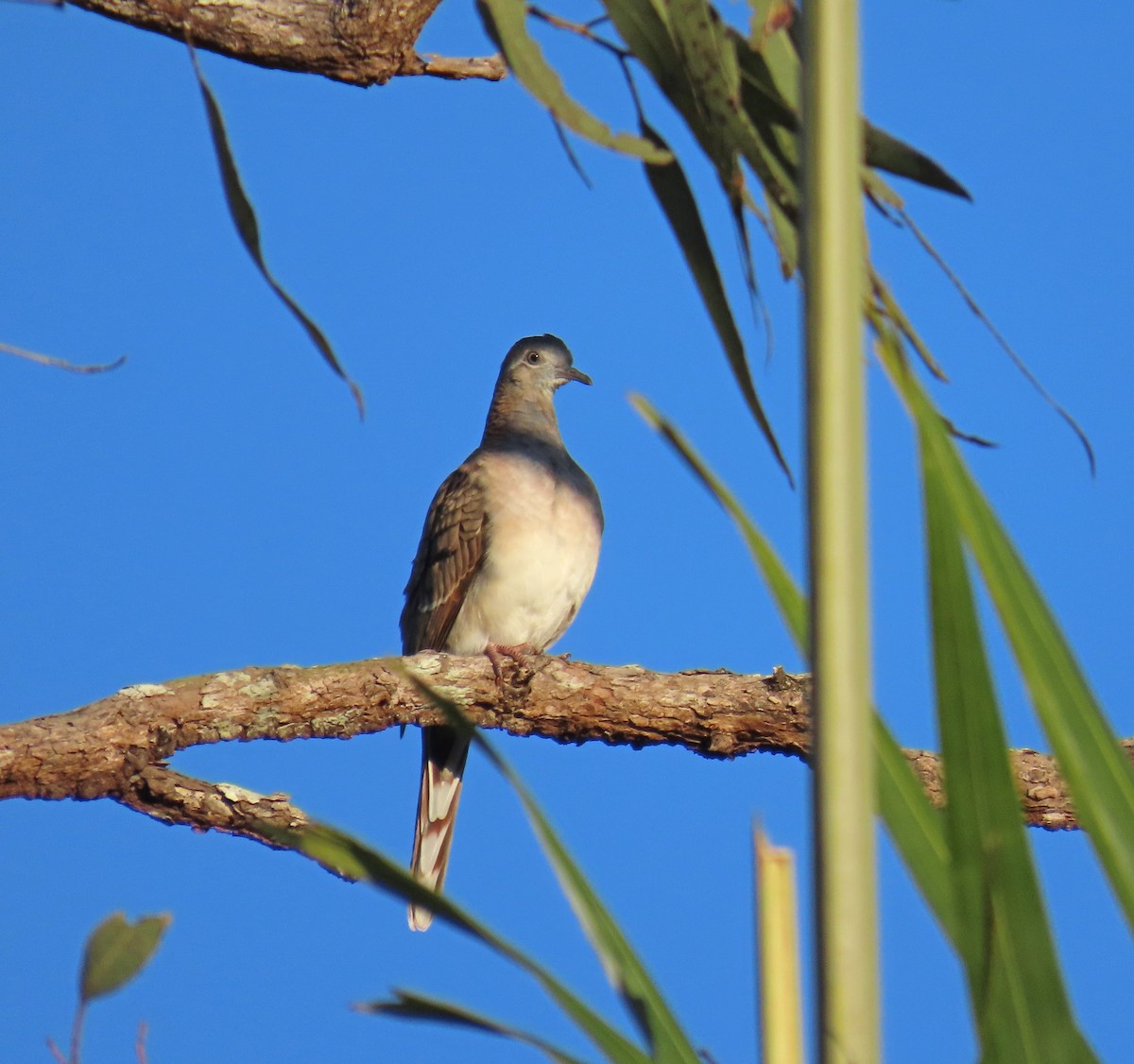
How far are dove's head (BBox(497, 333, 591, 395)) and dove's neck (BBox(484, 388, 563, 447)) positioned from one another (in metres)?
0.03

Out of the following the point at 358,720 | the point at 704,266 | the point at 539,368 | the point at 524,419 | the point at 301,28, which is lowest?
the point at 704,266

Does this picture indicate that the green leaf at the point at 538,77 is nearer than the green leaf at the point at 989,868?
No

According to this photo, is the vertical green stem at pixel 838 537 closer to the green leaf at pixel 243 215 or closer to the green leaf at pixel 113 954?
the green leaf at pixel 113 954

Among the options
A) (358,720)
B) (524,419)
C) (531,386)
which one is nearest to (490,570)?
(524,419)

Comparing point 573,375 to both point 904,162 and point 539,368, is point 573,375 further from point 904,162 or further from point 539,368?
point 904,162

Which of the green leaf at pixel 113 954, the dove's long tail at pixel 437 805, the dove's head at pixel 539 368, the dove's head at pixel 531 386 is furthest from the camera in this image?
the dove's head at pixel 539 368

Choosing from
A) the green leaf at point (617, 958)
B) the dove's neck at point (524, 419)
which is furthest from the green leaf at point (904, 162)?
the dove's neck at point (524, 419)

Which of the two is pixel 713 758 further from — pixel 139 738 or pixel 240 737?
pixel 139 738

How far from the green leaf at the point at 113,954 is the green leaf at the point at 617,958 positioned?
426mm

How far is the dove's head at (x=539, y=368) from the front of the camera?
6285mm

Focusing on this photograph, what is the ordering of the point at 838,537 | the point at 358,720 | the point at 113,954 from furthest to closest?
the point at 358,720 < the point at 113,954 < the point at 838,537

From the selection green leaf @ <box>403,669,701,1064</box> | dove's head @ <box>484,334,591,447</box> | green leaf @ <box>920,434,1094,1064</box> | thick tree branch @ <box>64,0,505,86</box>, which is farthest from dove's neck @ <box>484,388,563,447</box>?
green leaf @ <box>920,434,1094,1064</box>

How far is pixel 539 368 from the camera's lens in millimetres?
6336

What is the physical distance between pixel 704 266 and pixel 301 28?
7.48ft
